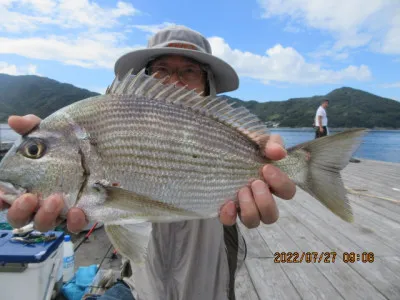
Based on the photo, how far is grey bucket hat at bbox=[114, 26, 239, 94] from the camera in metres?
2.65

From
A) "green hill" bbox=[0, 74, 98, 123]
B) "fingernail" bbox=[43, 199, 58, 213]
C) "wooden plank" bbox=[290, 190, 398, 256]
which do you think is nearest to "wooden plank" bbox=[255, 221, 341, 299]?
"wooden plank" bbox=[290, 190, 398, 256]

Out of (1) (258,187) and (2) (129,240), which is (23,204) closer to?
(2) (129,240)

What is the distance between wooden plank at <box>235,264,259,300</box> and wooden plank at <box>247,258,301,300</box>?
0.05 m

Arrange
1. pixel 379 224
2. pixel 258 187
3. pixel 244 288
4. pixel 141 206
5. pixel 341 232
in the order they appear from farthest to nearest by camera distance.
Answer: pixel 379 224, pixel 341 232, pixel 244 288, pixel 258 187, pixel 141 206

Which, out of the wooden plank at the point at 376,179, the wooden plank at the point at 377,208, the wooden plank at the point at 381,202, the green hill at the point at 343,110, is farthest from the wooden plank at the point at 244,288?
the green hill at the point at 343,110

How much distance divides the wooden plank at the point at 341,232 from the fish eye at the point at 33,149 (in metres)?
4.05

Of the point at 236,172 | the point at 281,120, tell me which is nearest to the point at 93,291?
the point at 236,172

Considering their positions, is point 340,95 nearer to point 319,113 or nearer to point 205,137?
point 319,113

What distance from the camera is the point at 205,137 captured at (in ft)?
6.04

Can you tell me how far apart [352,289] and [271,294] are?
90 centimetres

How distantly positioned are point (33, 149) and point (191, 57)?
1729 millimetres

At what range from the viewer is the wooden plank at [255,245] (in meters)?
4.03

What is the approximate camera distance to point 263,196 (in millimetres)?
1813

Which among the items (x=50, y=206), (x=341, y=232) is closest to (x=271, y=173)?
(x=50, y=206)
